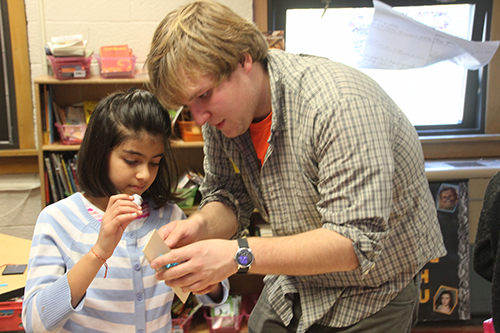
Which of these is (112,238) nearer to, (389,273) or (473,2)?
(389,273)

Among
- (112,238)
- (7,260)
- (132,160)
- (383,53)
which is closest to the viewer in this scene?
(112,238)

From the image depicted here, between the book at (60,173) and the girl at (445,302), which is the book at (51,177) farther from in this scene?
the girl at (445,302)

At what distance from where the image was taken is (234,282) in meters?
2.69

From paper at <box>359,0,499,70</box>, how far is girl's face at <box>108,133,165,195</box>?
1786 mm

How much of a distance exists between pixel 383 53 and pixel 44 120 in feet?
6.57

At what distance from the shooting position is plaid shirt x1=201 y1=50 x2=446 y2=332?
93 cm

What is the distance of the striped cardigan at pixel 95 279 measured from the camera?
116 cm

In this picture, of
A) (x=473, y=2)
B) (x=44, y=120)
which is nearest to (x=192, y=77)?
(x=44, y=120)

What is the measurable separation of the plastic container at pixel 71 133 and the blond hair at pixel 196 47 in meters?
1.42

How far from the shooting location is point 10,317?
161cm

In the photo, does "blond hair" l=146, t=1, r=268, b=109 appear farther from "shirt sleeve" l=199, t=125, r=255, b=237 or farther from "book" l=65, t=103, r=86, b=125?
"book" l=65, t=103, r=86, b=125

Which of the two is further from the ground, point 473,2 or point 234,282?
point 473,2

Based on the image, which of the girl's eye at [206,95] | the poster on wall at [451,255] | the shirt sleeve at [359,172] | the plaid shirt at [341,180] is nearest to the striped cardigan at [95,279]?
the plaid shirt at [341,180]

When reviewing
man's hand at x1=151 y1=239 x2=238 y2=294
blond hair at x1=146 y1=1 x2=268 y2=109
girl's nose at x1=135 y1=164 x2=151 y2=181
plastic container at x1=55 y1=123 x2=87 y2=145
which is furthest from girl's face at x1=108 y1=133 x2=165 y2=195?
plastic container at x1=55 y1=123 x2=87 y2=145
